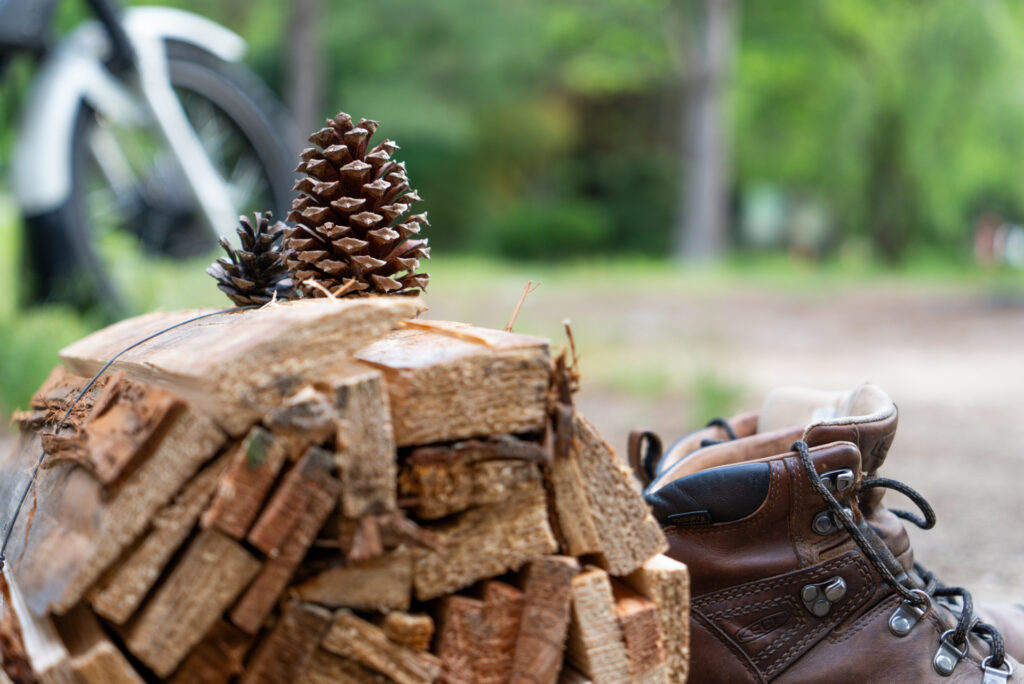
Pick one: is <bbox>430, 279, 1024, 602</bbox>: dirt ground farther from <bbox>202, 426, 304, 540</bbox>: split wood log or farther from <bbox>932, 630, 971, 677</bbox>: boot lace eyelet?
<bbox>202, 426, 304, 540</bbox>: split wood log

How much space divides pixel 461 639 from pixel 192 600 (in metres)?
0.25

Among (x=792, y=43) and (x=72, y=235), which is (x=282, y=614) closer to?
(x=72, y=235)

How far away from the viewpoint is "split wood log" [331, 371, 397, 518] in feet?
2.60

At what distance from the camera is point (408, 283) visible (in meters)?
1.27

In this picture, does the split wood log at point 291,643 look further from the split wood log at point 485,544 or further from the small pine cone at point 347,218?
the small pine cone at point 347,218

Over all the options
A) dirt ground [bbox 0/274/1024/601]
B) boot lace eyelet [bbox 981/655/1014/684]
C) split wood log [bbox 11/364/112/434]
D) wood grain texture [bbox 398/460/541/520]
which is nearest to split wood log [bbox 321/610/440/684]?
wood grain texture [bbox 398/460/541/520]

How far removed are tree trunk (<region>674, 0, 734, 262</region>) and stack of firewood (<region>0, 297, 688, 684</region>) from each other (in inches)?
485

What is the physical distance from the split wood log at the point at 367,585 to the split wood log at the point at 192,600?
0.06 metres

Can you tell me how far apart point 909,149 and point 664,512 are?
39.5 ft

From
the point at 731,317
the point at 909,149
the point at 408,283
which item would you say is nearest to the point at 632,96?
the point at 909,149

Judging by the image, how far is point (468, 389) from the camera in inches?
33.5

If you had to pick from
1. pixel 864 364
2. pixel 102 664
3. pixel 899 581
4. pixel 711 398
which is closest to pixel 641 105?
pixel 864 364

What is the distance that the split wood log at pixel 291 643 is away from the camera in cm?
80

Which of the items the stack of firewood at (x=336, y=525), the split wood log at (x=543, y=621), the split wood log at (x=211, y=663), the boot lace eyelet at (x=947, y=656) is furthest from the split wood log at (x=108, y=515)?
the boot lace eyelet at (x=947, y=656)
